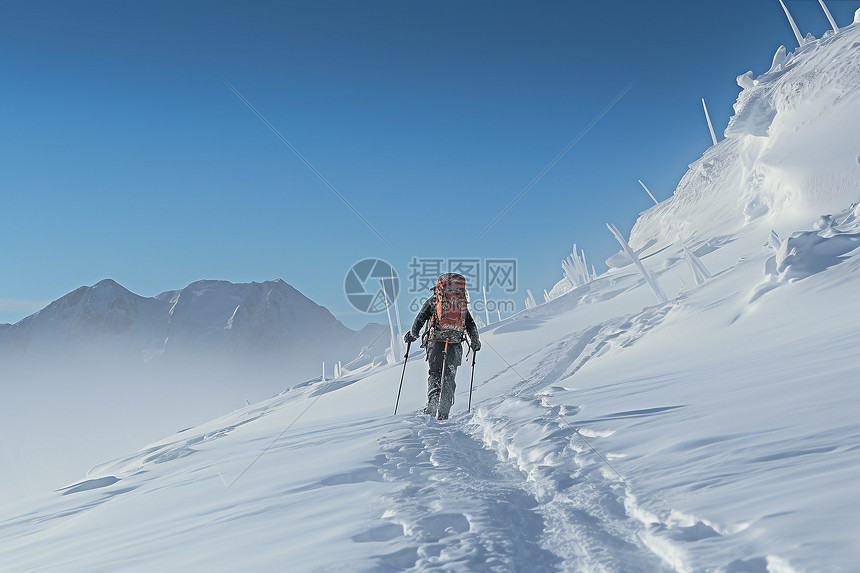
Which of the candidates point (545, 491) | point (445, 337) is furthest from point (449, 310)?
point (545, 491)

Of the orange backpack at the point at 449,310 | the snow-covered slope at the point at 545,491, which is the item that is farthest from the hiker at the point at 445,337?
the snow-covered slope at the point at 545,491

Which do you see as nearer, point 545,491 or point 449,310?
point 545,491

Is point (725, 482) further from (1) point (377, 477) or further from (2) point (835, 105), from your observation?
(2) point (835, 105)

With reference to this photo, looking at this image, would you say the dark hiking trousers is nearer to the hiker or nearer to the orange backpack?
the hiker

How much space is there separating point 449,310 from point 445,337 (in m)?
0.48

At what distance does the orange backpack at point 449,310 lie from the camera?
860 centimetres

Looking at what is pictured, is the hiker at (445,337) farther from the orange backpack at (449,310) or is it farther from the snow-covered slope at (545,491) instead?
the snow-covered slope at (545,491)

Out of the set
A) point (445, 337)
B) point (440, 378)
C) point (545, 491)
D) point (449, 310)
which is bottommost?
point (545, 491)

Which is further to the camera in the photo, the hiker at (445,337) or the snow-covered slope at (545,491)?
the hiker at (445,337)

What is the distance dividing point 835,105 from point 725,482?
4455 centimetres

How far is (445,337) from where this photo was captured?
8.63 meters

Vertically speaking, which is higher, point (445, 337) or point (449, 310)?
point (449, 310)

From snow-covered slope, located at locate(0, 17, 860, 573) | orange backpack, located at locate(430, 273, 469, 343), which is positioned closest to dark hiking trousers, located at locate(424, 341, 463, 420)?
orange backpack, located at locate(430, 273, 469, 343)

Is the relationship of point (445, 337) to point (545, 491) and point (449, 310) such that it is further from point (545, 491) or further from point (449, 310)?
point (545, 491)
